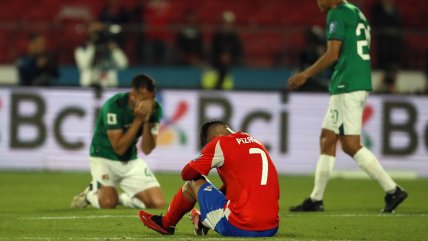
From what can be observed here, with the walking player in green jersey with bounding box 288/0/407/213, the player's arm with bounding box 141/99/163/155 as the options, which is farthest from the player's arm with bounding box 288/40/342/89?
the player's arm with bounding box 141/99/163/155

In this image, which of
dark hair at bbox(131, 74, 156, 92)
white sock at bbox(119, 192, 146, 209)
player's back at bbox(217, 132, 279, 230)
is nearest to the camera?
player's back at bbox(217, 132, 279, 230)

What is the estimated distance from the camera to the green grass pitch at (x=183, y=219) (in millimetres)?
8914

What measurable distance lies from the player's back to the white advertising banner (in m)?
7.95

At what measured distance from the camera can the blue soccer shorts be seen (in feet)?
27.6

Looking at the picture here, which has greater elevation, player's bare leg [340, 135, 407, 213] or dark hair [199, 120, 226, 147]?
dark hair [199, 120, 226, 147]

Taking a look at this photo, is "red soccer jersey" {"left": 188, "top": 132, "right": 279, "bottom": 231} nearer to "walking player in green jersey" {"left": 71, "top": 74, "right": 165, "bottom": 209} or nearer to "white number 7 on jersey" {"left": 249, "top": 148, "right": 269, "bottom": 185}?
"white number 7 on jersey" {"left": 249, "top": 148, "right": 269, "bottom": 185}

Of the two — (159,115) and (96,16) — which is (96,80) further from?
(159,115)

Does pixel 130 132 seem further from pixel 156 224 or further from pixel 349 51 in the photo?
pixel 156 224

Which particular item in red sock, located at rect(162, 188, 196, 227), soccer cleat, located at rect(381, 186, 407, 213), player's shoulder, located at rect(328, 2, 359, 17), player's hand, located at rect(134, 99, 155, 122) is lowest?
soccer cleat, located at rect(381, 186, 407, 213)

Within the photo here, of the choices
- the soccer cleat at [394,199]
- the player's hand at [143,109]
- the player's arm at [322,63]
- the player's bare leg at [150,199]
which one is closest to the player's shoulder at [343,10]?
the player's arm at [322,63]

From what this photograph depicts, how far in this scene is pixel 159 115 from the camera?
460 inches

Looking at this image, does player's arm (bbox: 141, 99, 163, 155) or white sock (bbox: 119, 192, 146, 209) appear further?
white sock (bbox: 119, 192, 146, 209)

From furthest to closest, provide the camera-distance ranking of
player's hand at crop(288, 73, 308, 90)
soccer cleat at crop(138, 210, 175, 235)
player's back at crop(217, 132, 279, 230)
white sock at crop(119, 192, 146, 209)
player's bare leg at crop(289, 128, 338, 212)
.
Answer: white sock at crop(119, 192, 146, 209) → player's bare leg at crop(289, 128, 338, 212) → player's hand at crop(288, 73, 308, 90) → soccer cleat at crop(138, 210, 175, 235) → player's back at crop(217, 132, 279, 230)

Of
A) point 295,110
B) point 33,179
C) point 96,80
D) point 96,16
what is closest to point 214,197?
point 33,179
